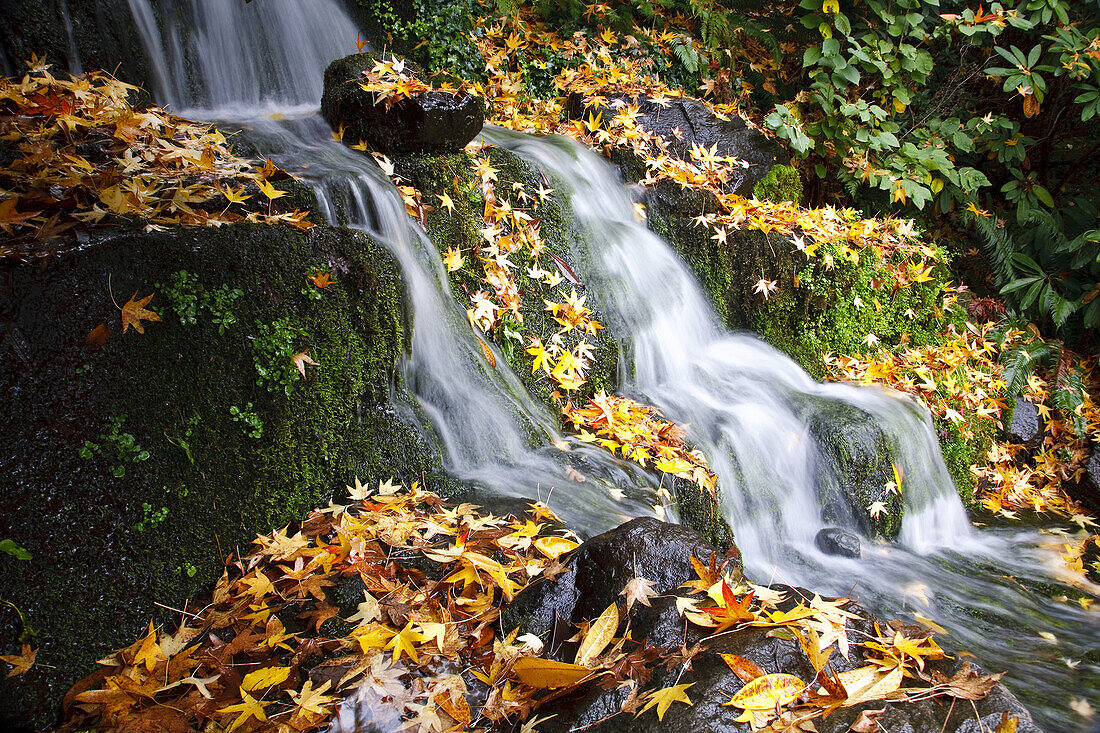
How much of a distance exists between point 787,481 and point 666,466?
117cm

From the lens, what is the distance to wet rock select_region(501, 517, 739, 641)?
80.8 inches

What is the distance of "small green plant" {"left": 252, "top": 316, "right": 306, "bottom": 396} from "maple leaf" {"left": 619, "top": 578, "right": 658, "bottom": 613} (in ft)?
5.38

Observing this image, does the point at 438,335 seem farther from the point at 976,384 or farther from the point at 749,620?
the point at 976,384

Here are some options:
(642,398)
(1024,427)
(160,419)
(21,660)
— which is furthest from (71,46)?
(1024,427)

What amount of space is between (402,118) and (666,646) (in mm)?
3580

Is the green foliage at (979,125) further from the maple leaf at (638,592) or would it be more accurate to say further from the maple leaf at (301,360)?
the maple leaf at (638,592)

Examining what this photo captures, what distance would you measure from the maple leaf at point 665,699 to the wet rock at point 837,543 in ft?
9.13

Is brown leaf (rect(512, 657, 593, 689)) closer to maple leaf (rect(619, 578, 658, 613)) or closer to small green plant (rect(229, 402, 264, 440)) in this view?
maple leaf (rect(619, 578, 658, 613))

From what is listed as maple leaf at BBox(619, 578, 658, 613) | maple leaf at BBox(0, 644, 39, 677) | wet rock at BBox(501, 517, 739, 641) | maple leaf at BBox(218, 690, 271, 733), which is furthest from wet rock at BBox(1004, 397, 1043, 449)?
maple leaf at BBox(0, 644, 39, 677)

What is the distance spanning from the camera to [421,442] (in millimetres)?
3072

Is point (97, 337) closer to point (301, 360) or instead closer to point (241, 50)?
point (301, 360)

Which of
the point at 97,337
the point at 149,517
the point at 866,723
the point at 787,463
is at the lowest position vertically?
the point at 787,463

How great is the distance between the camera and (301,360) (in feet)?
8.77

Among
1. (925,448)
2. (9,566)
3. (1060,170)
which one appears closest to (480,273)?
(9,566)
